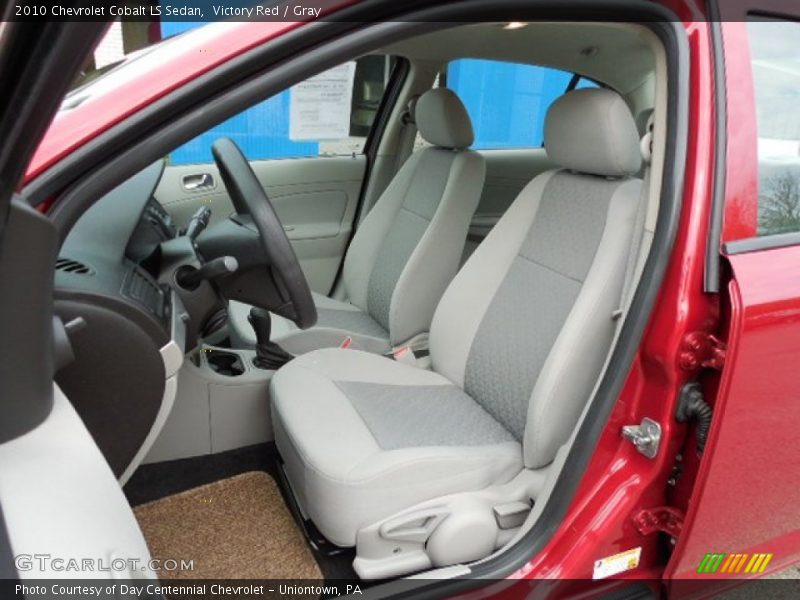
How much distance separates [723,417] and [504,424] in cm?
60

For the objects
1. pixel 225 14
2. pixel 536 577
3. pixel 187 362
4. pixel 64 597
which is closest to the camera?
pixel 64 597

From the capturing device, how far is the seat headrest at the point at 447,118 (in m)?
2.37

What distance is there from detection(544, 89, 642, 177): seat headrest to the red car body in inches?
11.7

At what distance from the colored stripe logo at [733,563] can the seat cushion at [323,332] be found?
4.28 feet

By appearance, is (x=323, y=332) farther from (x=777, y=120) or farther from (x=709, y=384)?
(x=777, y=120)

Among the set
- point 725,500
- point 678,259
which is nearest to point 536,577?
point 725,500

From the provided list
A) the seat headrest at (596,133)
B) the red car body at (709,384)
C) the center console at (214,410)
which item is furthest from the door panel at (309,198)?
the red car body at (709,384)

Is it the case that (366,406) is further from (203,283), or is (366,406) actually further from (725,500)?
(725,500)

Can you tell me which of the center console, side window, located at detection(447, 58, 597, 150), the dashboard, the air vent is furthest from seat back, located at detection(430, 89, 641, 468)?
side window, located at detection(447, 58, 597, 150)

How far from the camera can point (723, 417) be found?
1093mm

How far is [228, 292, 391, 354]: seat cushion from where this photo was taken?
2.21 metres

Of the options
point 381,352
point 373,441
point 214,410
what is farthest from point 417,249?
point 373,441

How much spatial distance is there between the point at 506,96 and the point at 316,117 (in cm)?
110
